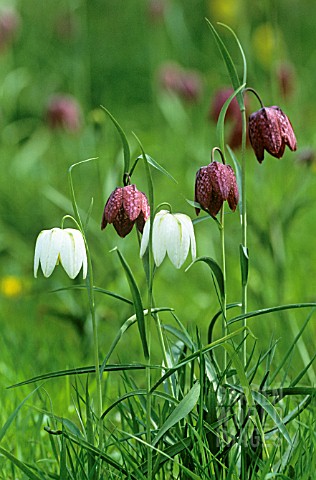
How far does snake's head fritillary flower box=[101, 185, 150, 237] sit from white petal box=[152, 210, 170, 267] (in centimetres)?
3

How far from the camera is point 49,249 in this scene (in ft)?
3.63

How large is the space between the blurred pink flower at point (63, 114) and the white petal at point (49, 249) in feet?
4.98

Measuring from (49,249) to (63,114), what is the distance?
1.55 meters

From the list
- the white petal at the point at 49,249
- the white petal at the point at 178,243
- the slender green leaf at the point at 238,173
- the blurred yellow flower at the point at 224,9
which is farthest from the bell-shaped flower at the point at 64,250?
the blurred yellow flower at the point at 224,9

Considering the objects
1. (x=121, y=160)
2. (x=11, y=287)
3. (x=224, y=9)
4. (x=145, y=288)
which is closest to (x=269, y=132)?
(x=121, y=160)

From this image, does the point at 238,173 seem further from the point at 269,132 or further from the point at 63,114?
the point at 63,114

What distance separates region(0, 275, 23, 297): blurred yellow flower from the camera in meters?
Answer: 2.52

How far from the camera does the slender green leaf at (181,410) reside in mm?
1056

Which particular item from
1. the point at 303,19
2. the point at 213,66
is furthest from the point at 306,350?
the point at 303,19

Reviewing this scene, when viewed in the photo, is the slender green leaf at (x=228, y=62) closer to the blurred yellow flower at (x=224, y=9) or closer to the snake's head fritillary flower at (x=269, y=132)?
the snake's head fritillary flower at (x=269, y=132)

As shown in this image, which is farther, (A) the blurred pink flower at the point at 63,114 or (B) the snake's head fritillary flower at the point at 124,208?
(A) the blurred pink flower at the point at 63,114

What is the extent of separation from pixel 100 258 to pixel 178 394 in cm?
110

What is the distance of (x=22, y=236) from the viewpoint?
292cm

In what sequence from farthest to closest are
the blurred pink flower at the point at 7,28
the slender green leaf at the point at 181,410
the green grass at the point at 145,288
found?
1. the blurred pink flower at the point at 7,28
2. the green grass at the point at 145,288
3. the slender green leaf at the point at 181,410
